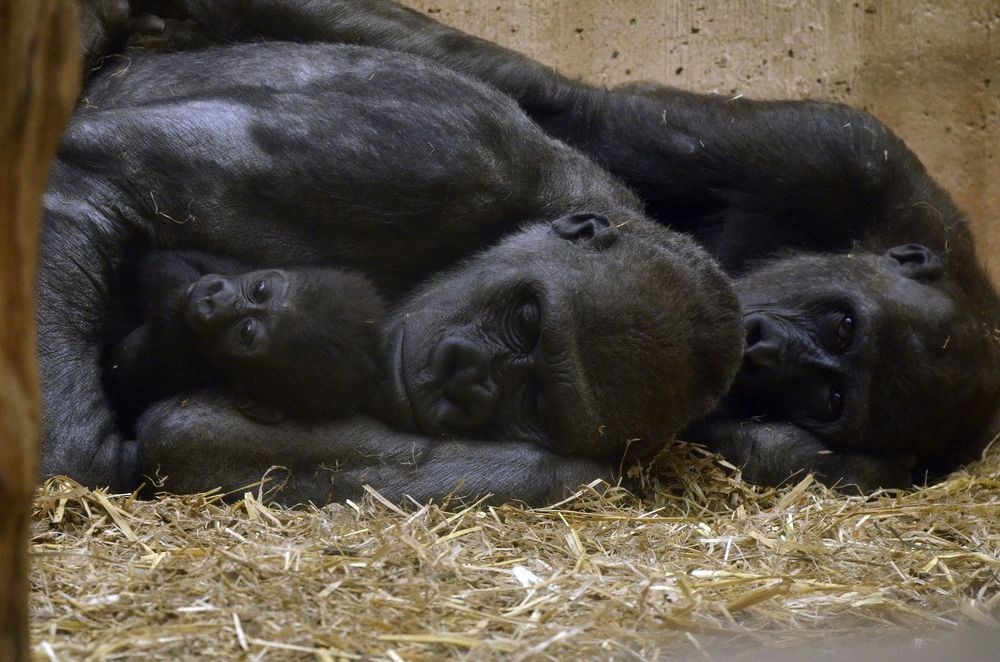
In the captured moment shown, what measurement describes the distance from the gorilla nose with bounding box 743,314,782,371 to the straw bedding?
540 millimetres

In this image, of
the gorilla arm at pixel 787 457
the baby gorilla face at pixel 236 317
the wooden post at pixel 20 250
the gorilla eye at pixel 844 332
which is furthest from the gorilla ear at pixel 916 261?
the wooden post at pixel 20 250

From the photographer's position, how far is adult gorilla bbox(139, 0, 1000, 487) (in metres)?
3.54

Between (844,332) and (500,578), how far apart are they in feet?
5.69

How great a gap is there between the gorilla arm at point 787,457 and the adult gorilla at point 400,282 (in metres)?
0.37

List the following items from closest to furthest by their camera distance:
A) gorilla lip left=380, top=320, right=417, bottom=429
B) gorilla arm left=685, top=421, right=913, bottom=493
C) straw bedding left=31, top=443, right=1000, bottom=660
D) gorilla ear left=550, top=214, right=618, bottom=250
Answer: straw bedding left=31, top=443, right=1000, bottom=660, gorilla lip left=380, top=320, right=417, bottom=429, gorilla ear left=550, top=214, right=618, bottom=250, gorilla arm left=685, top=421, right=913, bottom=493

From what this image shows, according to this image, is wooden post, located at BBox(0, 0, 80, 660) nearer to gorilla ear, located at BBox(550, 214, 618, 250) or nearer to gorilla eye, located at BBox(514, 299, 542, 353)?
gorilla eye, located at BBox(514, 299, 542, 353)

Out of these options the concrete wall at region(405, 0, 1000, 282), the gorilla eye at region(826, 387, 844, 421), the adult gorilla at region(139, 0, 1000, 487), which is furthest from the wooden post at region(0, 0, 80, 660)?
the concrete wall at region(405, 0, 1000, 282)

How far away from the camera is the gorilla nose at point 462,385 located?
2928 mm

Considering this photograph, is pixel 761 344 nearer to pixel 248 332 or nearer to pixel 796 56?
pixel 248 332

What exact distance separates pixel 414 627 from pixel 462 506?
0.90 metres

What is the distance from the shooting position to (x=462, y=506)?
2834 mm

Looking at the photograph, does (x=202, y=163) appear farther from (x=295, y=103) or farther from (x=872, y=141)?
(x=872, y=141)

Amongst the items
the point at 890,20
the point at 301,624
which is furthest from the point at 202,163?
the point at 890,20

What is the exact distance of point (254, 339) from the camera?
278cm
